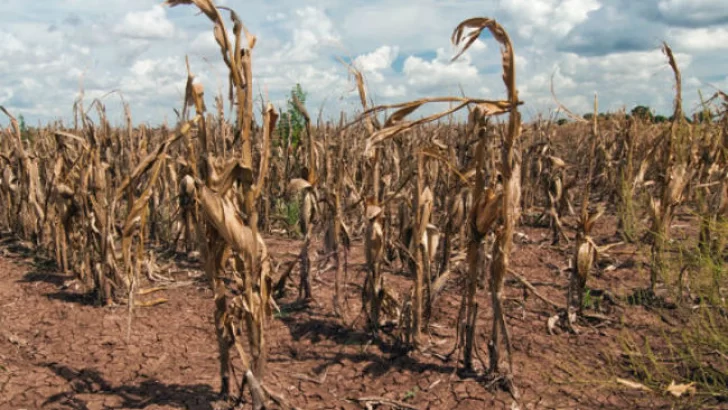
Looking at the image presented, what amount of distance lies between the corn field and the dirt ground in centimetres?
5

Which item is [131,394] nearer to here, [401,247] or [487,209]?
[401,247]

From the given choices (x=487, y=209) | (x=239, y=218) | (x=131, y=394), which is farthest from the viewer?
(x=131, y=394)

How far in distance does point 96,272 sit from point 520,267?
12.9ft

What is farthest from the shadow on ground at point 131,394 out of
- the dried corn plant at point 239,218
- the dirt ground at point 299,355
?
the dried corn plant at point 239,218

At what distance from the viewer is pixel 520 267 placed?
18.3 feet

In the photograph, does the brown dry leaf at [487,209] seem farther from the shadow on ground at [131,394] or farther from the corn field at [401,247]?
the shadow on ground at [131,394]

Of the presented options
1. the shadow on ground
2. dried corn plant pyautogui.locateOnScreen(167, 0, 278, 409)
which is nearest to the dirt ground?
the shadow on ground

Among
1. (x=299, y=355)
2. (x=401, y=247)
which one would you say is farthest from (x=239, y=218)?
(x=299, y=355)

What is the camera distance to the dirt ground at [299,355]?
9.84 ft

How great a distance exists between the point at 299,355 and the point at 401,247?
1.03 m

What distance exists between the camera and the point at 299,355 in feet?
11.8

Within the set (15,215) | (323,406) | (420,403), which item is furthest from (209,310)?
(15,215)

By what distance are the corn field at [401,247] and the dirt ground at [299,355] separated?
47 mm

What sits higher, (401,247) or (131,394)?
(401,247)
